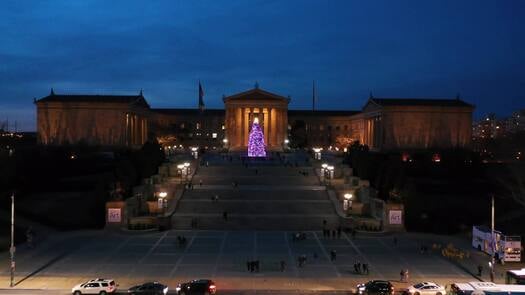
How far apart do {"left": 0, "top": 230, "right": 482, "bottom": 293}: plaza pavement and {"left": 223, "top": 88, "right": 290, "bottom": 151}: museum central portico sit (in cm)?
Answer: 5784

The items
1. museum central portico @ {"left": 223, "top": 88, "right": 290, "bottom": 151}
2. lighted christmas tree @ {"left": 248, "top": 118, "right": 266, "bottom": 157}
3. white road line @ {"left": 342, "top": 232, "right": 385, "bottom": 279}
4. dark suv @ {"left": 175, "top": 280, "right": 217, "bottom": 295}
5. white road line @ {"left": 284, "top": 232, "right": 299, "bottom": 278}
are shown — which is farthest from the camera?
museum central portico @ {"left": 223, "top": 88, "right": 290, "bottom": 151}

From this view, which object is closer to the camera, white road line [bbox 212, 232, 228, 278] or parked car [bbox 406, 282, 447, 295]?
parked car [bbox 406, 282, 447, 295]

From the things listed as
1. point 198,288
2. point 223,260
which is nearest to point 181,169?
point 223,260

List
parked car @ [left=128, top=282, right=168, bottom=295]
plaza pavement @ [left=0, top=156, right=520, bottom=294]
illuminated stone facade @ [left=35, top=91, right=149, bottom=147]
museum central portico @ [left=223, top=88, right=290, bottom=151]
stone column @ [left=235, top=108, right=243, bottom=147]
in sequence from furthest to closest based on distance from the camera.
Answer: stone column @ [left=235, top=108, right=243, bottom=147] → museum central portico @ [left=223, top=88, right=290, bottom=151] → illuminated stone facade @ [left=35, top=91, right=149, bottom=147] → plaza pavement @ [left=0, top=156, right=520, bottom=294] → parked car @ [left=128, top=282, right=168, bottom=295]

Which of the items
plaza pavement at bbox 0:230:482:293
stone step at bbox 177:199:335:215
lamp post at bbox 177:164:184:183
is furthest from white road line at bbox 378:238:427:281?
lamp post at bbox 177:164:184:183

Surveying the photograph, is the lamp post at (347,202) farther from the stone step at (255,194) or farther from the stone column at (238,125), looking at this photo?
the stone column at (238,125)

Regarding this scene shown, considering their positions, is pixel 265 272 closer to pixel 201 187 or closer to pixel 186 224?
pixel 186 224

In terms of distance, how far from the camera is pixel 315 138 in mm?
130250

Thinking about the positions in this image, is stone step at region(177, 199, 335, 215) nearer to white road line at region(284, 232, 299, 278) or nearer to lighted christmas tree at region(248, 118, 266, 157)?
white road line at region(284, 232, 299, 278)

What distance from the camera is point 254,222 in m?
49.3

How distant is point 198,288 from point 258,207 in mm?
25317

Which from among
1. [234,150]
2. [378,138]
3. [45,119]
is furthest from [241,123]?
[45,119]

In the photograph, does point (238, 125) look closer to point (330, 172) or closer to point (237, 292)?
point (330, 172)

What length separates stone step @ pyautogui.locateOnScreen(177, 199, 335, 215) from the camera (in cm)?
5141
